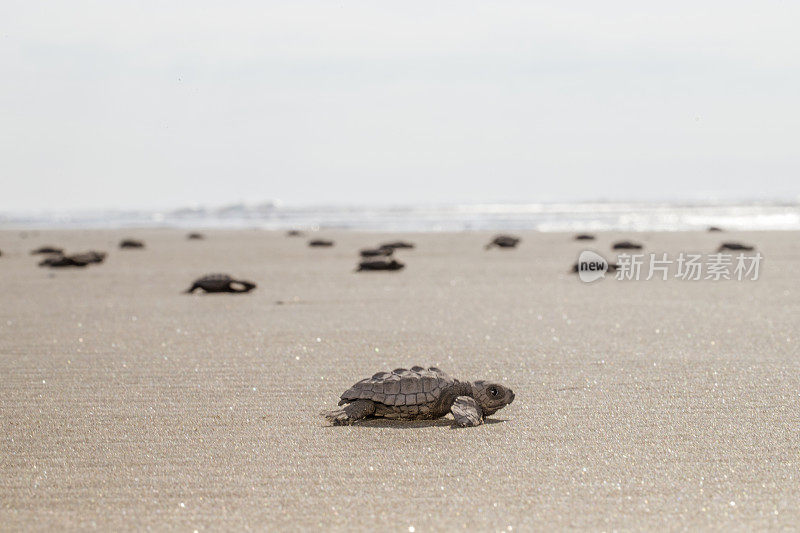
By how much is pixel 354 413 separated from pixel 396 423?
0.32 meters

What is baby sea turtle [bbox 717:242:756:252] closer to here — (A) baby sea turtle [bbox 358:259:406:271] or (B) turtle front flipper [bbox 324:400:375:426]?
(A) baby sea turtle [bbox 358:259:406:271]

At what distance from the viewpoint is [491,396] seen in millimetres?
5562

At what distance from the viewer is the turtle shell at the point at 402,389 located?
17.8 ft

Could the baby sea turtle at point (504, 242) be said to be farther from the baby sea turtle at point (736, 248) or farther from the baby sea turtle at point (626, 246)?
the baby sea turtle at point (736, 248)

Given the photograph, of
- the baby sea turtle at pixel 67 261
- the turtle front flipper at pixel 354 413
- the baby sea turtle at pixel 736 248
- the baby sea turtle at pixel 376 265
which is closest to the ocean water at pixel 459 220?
the baby sea turtle at pixel 736 248

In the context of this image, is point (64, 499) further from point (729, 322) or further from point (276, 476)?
point (729, 322)

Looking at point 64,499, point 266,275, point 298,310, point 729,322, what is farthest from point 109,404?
point 266,275

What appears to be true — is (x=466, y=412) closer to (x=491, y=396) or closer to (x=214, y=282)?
(x=491, y=396)

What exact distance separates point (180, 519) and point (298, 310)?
7.19 metres

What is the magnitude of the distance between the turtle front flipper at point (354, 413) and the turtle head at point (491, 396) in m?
0.74

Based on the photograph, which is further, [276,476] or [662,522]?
[276,476]

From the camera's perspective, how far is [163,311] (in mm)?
11039

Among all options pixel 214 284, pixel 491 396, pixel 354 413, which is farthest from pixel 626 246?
pixel 354 413

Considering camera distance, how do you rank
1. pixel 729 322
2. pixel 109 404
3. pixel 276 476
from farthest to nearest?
pixel 729 322 → pixel 109 404 → pixel 276 476
